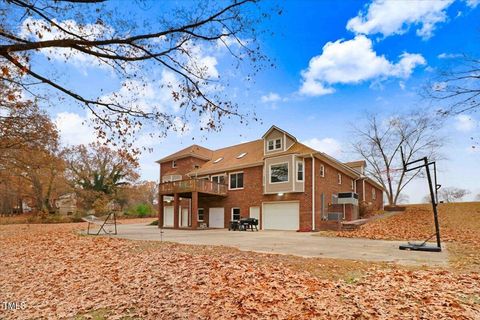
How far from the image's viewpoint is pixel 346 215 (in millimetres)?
22766

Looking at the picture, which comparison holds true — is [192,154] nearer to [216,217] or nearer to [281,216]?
[216,217]

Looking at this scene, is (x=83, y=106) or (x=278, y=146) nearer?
(x=83, y=106)

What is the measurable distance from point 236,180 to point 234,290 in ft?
63.8

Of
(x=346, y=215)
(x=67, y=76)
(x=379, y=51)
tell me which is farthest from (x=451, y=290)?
(x=346, y=215)

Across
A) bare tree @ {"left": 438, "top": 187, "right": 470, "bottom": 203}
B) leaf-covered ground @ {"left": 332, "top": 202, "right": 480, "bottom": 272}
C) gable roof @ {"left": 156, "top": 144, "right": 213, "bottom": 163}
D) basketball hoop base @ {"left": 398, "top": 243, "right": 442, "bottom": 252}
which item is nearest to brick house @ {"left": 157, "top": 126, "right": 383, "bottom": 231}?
gable roof @ {"left": 156, "top": 144, "right": 213, "bottom": 163}

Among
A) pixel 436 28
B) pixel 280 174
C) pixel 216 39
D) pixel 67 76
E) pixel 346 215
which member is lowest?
pixel 346 215

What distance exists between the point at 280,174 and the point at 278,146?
2154mm

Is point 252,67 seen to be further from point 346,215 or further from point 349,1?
point 346,215

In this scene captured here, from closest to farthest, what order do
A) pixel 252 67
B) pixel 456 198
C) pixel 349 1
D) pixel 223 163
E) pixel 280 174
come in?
pixel 252 67
pixel 349 1
pixel 280 174
pixel 223 163
pixel 456 198

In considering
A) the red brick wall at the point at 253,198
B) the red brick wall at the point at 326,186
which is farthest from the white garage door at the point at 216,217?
the red brick wall at the point at 326,186

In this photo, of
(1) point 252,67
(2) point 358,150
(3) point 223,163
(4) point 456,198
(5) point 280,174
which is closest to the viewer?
(1) point 252,67

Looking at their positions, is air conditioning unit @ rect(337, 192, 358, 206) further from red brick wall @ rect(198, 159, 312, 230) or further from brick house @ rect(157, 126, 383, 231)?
red brick wall @ rect(198, 159, 312, 230)

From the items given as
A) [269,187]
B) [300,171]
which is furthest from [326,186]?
[269,187]

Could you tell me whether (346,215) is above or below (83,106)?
below
